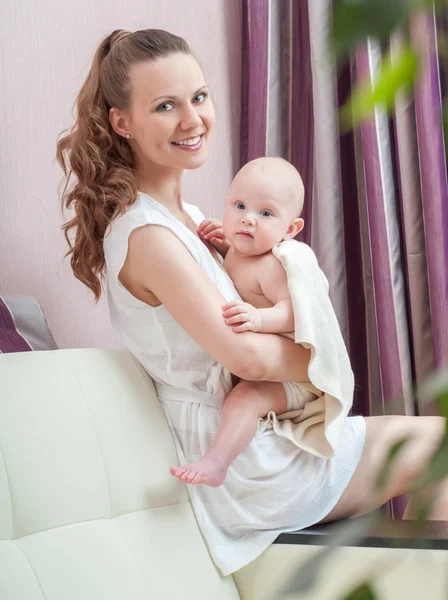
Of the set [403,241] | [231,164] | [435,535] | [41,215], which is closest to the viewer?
[435,535]

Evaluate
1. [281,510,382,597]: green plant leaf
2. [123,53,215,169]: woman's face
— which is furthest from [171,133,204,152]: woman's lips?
[281,510,382,597]: green plant leaf

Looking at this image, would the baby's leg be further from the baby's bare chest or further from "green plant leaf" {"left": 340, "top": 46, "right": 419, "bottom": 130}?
"green plant leaf" {"left": 340, "top": 46, "right": 419, "bottom": 130}

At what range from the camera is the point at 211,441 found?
1.58 meters

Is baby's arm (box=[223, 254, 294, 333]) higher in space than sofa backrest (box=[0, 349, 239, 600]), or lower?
higher

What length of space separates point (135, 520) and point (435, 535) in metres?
0.50

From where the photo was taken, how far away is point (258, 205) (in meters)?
1.65

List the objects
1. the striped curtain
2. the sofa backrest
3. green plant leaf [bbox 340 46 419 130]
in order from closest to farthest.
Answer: green plant leaf [bbox 340 46 419 130] < the sofa backrest < the striped curtain

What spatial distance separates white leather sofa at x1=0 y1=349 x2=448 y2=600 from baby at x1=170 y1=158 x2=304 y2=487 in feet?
0.53

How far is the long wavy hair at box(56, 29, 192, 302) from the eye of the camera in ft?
5.46

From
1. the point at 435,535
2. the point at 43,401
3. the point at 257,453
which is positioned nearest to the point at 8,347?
the point at 43,401

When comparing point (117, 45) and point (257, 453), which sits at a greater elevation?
point (117, 45)

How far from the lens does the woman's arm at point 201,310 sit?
1.51 meters

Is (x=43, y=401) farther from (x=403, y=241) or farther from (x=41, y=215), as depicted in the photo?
(x=403, y=241)

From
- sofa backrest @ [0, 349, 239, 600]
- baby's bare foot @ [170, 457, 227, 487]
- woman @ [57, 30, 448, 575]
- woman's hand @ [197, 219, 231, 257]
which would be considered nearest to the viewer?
sofa backrest @ [0, 349, 239, 600]
